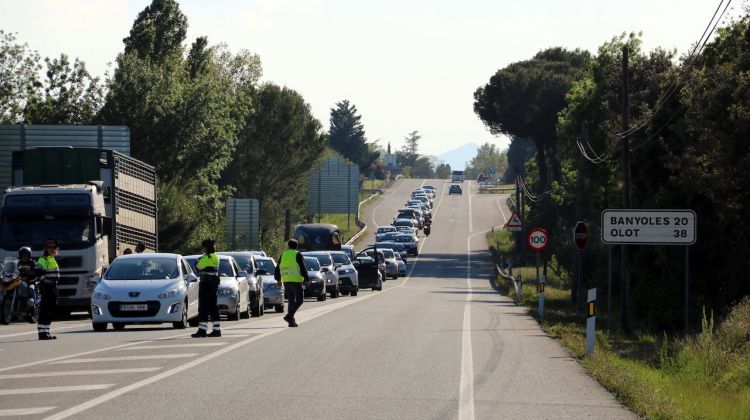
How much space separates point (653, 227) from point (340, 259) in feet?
90.5

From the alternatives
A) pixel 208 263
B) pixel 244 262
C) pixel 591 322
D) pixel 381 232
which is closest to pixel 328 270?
pixel 244 262

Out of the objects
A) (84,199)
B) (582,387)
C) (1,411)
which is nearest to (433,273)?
(84,199)

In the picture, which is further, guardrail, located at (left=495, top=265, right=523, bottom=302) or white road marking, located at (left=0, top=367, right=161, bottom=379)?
guardrail, located at (left=495, top=265, right=523, bottom=302)

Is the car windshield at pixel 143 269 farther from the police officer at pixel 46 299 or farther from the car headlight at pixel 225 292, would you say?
the car headlight at pixel 225 292

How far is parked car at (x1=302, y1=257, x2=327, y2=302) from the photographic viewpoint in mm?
44406

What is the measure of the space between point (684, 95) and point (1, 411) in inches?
1258

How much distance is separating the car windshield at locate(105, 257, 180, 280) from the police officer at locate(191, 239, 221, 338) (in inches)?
127

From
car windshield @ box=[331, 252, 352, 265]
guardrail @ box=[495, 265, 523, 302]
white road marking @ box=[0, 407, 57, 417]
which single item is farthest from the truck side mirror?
white road marking @ box=[0, 407, 57, 417]

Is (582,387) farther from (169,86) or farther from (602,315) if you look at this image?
(169,86)

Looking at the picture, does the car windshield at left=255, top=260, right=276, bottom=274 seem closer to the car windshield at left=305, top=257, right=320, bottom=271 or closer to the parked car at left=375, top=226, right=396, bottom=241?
the car windshield at left=305, top=257, right=320, bottom=271

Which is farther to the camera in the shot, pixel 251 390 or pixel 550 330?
pixel 550 330

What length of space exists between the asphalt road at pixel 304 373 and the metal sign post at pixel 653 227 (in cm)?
251

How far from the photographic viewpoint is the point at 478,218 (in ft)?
454

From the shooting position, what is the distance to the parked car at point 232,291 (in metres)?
31.2
